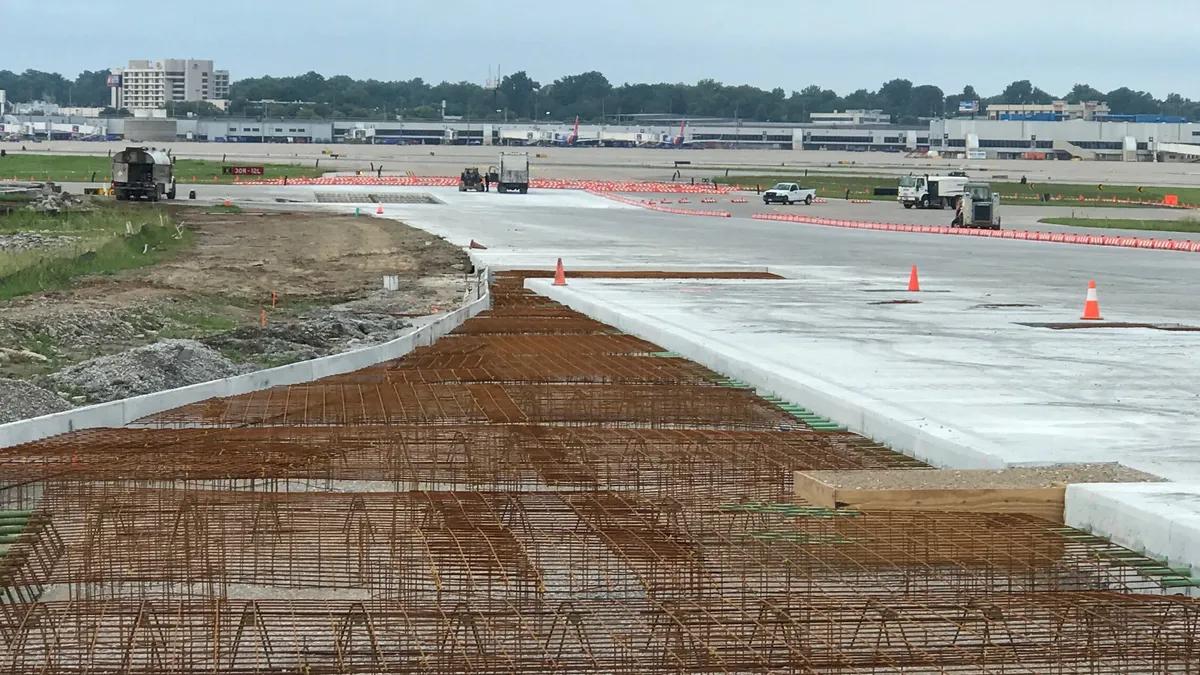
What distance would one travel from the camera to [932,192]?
82.5 meters

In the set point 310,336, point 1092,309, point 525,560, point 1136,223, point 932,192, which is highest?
point 932,192

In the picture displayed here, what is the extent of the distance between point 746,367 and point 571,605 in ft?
33.5

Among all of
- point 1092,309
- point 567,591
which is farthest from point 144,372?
point 1092,309

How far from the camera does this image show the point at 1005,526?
10422 millimetres

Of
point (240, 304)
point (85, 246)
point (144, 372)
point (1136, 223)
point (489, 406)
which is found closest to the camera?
point (489, 406)

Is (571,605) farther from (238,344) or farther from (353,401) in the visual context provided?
(238,344)

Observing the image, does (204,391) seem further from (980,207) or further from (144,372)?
(980,207)

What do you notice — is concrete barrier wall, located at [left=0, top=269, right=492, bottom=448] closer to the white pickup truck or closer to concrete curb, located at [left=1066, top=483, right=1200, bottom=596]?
concrete curb, located at [left=1066, top=483, right=1200, bottom=596]

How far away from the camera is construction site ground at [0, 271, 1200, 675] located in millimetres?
7426

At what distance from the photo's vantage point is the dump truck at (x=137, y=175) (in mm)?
70875

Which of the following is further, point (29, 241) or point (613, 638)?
point (29, 241)

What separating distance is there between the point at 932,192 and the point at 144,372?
69.2 metres

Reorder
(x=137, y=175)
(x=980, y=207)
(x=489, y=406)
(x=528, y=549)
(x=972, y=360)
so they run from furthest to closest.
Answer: (x=137, y=175) → (x=980, y=207) → (x=972, y=360) → (x=489, y=406) → (x=528, y=549)

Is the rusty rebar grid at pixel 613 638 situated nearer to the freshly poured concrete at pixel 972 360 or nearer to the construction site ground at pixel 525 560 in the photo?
the construction site ground at pixel 525 560
